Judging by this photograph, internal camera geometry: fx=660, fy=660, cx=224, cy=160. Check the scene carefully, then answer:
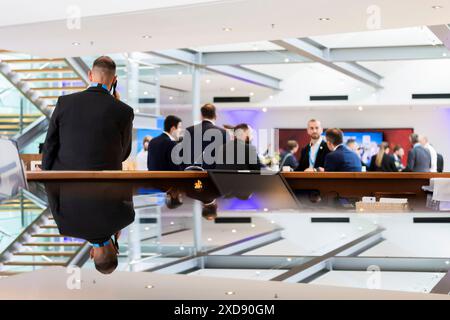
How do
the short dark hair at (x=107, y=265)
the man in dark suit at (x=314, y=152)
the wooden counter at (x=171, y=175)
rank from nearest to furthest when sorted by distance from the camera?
the short dark hair at (x=107, y=265) → the wooden counter at (x=171, y=175) → the man in dark suit at (x=314, y=152)

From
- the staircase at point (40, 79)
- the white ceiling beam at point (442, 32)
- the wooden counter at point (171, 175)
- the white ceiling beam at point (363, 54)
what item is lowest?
the wooden counter at point (171, 175)

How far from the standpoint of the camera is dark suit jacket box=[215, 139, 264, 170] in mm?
5230

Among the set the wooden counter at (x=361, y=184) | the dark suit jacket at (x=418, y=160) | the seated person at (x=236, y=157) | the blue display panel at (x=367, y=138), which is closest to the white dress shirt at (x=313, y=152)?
the seated person at (x=236, y=157)

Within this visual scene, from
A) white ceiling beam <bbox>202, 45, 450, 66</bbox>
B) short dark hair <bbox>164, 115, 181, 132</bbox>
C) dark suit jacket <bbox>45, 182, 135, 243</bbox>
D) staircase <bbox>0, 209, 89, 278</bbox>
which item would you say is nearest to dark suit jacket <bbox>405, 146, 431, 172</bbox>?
white ceiling beam <bbox>202, 45, 450, 66</bbox>

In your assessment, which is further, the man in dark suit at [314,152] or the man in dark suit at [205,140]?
the man in dark suit at [314,152]

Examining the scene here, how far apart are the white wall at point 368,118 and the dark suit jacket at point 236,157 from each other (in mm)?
12928

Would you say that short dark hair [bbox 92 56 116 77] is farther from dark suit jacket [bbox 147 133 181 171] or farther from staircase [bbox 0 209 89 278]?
dark suit jacket [bbox 147 133 181 171]

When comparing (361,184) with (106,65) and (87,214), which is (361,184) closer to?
(106,65)

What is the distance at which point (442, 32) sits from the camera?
988 cm

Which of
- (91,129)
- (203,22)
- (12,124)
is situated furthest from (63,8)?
(91,129)

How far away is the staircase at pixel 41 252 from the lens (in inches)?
50.6

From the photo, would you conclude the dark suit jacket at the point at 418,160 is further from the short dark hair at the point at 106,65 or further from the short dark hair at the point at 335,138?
the short dark hair at the point at 106,65

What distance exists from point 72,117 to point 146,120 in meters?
9.46

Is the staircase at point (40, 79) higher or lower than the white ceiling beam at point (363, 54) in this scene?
lower
